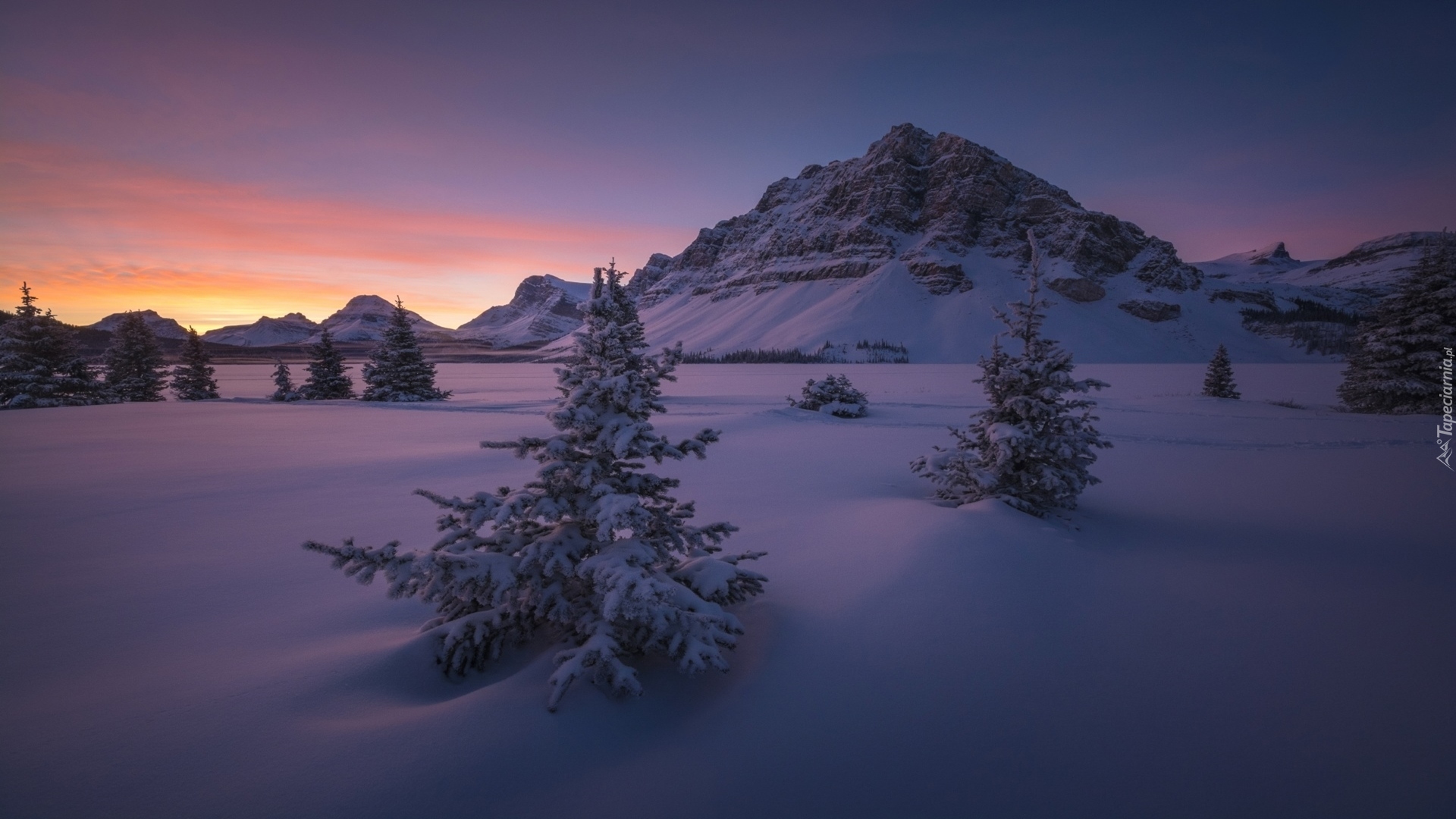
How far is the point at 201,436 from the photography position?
1648cm

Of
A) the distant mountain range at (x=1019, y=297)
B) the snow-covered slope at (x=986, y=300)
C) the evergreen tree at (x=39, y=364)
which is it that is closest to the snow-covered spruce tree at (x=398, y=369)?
the evergreen tree at (x=39, y=364)

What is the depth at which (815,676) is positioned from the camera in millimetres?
4305

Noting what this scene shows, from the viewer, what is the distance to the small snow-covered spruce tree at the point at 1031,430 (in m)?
8.16

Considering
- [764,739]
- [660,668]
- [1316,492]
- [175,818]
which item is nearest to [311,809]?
[175,818]

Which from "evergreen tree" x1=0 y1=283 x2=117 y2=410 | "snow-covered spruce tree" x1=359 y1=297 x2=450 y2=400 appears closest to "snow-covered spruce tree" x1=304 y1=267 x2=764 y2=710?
"snow-covered spruce tree" x1=359 y1=297 x2=450 y2=400

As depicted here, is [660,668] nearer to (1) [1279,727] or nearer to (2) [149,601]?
(1) [1279,727]

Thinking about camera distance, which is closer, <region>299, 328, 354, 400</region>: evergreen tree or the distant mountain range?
<region>299, 328, 354, 400</region>: evergreen tree

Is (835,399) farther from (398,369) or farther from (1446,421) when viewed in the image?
(398,369)

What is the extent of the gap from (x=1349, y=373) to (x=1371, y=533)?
26239 millimetres

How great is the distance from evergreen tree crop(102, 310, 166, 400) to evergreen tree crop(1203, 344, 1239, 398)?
66.1m

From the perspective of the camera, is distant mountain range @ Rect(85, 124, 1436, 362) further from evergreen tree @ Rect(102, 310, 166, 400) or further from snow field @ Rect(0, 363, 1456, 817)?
snow field @ Rect(0, 363, 1456, 817)

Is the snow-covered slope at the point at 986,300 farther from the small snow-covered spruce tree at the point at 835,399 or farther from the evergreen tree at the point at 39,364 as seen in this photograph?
the evergreen tree at the point at 39,364

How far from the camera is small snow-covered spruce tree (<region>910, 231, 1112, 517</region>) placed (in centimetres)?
816

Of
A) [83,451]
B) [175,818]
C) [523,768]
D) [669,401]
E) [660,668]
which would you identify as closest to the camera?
[175,818]
